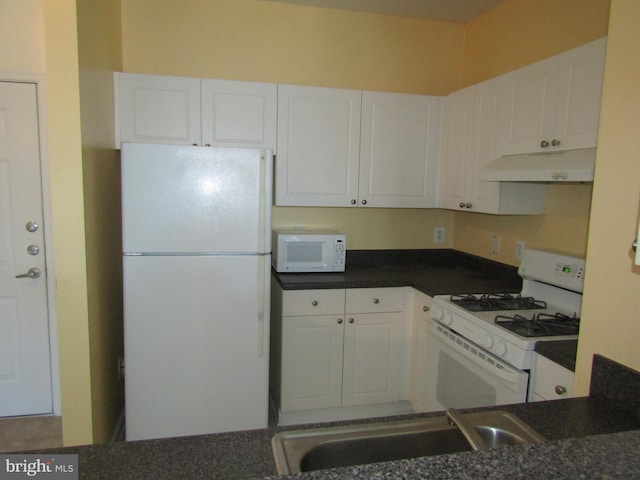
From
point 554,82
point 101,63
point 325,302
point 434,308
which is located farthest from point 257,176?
point 554,82

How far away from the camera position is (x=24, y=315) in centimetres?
266

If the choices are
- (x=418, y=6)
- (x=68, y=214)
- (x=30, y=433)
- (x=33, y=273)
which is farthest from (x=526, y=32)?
(x=30, y=433)

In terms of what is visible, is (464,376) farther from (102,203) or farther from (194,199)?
(102,203)

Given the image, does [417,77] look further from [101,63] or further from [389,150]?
[101,63]

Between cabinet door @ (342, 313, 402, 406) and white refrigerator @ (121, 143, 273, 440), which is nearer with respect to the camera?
white refrigerator @ (121, 143, 273, 440)

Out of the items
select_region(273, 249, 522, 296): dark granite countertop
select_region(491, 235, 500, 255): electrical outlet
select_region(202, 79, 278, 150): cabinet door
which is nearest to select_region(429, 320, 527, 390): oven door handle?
select_region(273, 249, 522, 296): dark granite countertop

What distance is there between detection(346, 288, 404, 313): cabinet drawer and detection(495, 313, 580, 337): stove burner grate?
0.77 meters

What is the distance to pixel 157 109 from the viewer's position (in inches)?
101

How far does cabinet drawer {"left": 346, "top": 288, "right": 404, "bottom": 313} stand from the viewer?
2.60 meters

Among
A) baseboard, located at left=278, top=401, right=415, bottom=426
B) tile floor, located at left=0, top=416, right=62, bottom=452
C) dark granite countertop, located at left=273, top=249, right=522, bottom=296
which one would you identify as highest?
dark granite countertop, located at left=273, top=249, right=522, bottom=296

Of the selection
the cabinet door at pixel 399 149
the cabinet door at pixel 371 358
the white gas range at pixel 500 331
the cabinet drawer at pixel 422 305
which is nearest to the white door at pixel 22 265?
the cabinet door at pixel 371 358

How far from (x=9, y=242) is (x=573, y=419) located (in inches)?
115

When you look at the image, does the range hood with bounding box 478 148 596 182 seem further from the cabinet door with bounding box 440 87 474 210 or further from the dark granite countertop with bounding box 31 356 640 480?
the dark granite countertop with bounding box 31 356 640 480

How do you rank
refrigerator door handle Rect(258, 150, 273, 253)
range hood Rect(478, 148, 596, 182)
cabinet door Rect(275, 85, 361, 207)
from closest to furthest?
range hood Rect(478, 148, 596, 182)
refrigerator door handle Rect(258, 150, 273, 253)
cabinet door Rect(275, 85, 361, 207)
